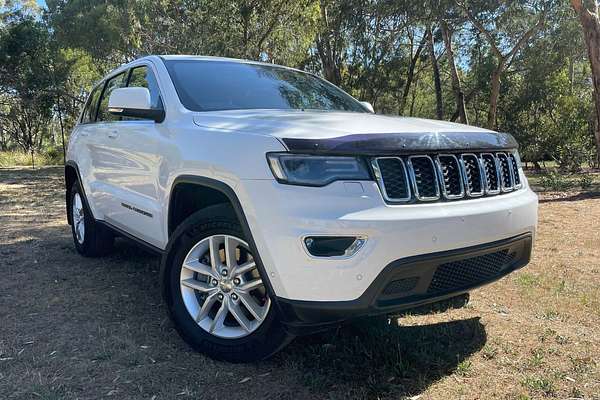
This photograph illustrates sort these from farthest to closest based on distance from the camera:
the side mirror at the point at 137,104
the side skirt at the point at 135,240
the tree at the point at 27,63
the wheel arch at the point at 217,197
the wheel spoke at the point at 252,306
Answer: the tree at the point at 27,63
the side skirt at the point at 135,240
the side mirror at the point at 137,104
the wheel spoke at the point at 252,306
the wheel arch at the point at 217,197

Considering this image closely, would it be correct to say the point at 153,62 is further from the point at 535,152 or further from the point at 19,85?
the point at 19,85

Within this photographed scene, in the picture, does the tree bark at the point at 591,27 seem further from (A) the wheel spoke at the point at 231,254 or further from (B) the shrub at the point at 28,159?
(B) the shrub at the point at 28,159

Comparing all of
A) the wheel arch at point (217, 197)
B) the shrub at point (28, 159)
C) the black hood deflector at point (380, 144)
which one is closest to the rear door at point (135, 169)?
the wheel arch at point (217, 197)

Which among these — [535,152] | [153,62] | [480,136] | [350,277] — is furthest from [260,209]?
[535,152]

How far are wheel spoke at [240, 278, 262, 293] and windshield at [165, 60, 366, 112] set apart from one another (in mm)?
1173

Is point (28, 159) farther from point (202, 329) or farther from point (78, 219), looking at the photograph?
point (202, 329)

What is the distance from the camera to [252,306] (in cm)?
272

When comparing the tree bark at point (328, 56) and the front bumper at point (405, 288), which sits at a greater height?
the tree bark at point (328, 56)

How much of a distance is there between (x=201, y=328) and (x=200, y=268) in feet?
1.08

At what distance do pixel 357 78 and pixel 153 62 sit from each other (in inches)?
906

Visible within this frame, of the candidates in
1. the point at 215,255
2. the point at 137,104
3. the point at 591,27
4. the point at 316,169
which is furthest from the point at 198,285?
the point at 591,27

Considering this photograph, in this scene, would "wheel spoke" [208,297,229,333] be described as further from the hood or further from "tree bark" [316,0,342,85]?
"tree bark" [316,0,342,85]

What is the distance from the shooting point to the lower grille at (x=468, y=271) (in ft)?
8.18

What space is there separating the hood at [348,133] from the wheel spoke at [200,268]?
0.77m
